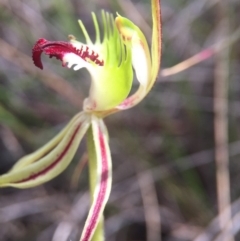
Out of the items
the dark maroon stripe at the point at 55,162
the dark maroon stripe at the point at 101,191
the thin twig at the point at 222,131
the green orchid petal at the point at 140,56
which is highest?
the thin twig at the point at 222,131

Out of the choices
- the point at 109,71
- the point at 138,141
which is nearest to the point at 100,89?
the point at 109,71

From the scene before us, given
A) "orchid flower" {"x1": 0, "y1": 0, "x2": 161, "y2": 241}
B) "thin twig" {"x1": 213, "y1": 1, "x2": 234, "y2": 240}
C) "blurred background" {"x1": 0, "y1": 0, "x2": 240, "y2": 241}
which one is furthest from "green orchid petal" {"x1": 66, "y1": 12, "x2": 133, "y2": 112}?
"thin twig" {"x1": 213, "y1": 1, "x2": 234, "y2": 240}

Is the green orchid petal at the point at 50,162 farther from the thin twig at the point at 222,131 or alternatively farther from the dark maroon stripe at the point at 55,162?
the thin twig at the point at 222,131

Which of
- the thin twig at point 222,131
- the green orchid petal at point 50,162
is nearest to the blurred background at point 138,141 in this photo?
the thin twig at point 222,131

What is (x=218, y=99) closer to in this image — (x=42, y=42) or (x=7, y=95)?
(x=7, y=95)

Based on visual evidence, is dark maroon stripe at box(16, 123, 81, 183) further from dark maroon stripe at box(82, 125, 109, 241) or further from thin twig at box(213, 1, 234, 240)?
thin twig at box(213, 1, 234, 240)

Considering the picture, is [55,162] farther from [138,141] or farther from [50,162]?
[138,141]

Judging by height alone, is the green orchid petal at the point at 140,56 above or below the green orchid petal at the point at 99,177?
above
